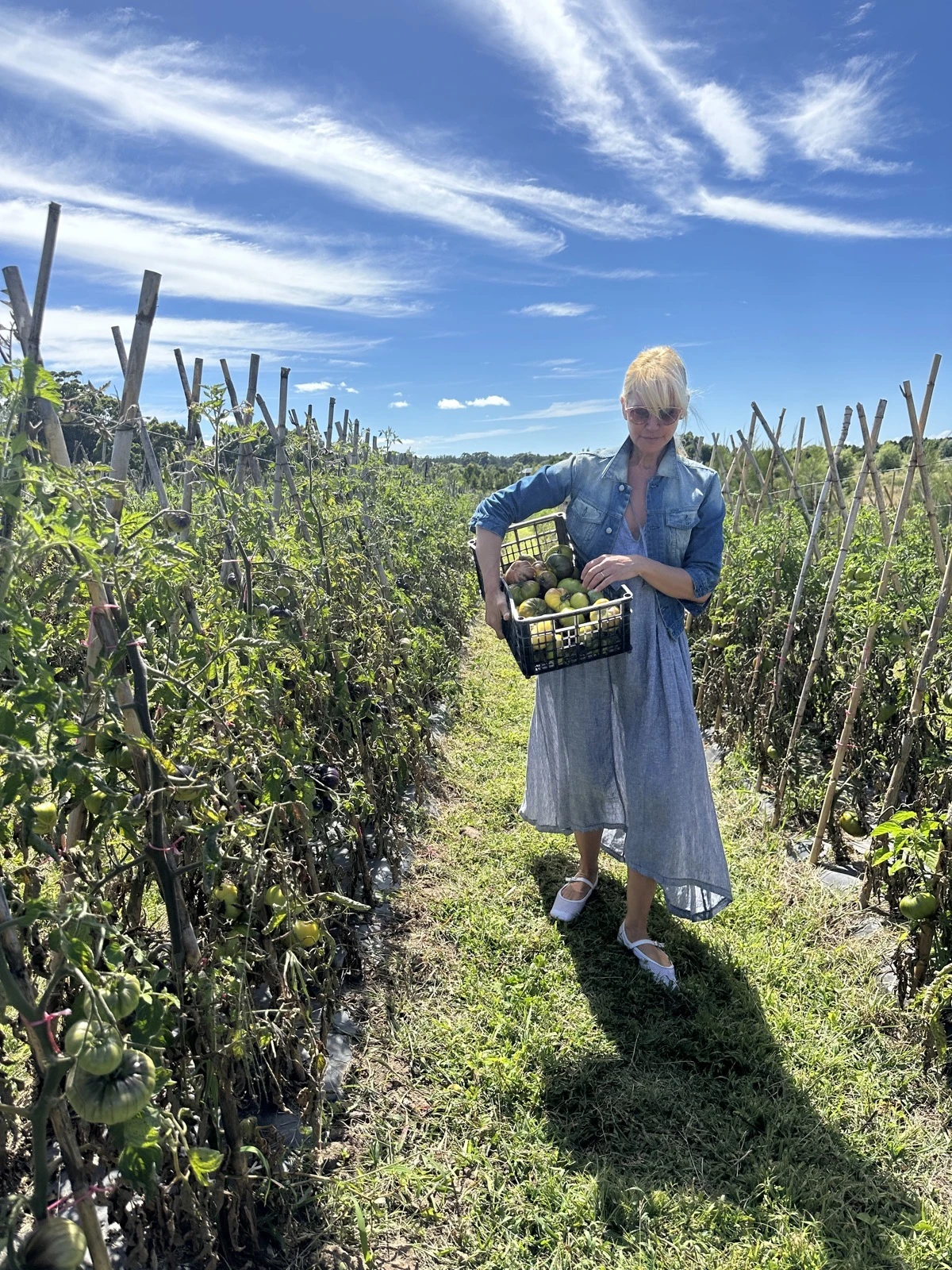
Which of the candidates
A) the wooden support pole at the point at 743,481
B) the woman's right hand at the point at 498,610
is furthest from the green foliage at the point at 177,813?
the wooden support pole at the point at 743,481

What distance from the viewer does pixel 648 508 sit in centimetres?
234

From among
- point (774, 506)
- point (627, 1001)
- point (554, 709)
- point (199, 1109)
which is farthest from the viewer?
point (774, 506)

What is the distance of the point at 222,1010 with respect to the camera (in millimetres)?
1619

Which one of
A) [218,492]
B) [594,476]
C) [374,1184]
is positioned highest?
→ [594,476]

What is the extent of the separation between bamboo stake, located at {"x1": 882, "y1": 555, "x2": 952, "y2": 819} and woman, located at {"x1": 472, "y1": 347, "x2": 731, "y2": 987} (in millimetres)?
643

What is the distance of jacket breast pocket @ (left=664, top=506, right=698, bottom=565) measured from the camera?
2.30 metres

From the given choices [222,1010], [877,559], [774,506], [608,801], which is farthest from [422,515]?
[222,1010]

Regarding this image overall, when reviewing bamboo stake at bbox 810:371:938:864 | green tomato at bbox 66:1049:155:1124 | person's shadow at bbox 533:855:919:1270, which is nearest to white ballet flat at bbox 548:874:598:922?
person's shadow at bbox 533:855:919:1270

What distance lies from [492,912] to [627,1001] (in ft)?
1.98

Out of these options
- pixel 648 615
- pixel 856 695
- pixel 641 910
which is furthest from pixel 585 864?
pixel 856 695

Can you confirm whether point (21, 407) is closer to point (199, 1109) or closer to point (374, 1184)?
point (199, 1109)

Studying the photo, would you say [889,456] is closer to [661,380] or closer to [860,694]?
[860,694]

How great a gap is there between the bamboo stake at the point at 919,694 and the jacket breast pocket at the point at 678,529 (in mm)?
756

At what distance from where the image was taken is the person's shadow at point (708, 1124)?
1.75 m
